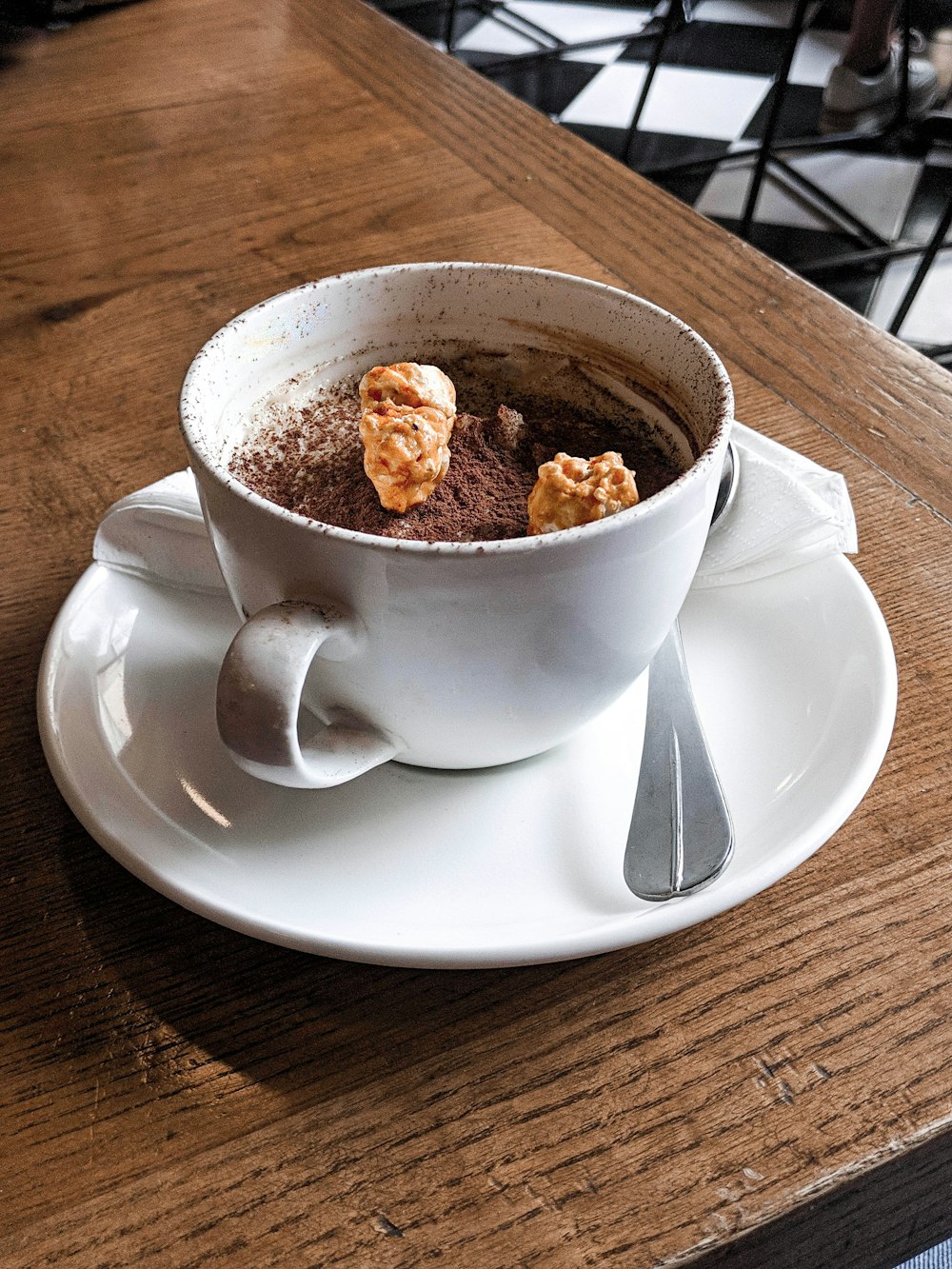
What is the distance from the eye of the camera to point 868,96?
2.71 m

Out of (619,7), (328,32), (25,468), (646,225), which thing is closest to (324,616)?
(25,468)

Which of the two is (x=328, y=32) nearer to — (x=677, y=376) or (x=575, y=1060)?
(x=677, y=376)

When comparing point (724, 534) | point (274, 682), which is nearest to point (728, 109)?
point (724, 534)

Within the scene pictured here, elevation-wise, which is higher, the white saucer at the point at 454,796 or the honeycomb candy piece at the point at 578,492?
the honeycomb candy piece at the point at 578,492

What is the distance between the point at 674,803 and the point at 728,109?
2844 millimetres

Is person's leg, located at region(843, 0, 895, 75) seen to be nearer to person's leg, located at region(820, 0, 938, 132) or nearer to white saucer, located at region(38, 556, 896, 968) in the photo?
person's leg, located at region(820, 0, 938, 132)

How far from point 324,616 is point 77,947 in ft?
0.48

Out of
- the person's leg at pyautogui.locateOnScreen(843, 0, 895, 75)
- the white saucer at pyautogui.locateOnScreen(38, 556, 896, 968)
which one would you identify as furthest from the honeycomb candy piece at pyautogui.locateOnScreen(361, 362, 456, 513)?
the person's leg at pyautogui.locateOnScreen(843, 0, 895, 75)

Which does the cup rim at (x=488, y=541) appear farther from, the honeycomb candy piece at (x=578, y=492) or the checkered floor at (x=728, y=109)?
the checkered floor at (x=728, y=109)

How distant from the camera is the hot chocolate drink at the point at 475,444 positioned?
0.44 meters

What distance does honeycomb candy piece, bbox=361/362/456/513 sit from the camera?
17.2 inches

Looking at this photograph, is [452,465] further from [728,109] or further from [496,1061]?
[728,109]

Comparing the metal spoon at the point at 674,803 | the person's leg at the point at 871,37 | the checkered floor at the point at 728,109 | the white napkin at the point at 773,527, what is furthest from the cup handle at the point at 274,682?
the person's leg at the point at 871,37

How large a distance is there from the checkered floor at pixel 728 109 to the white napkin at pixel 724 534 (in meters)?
1.49
